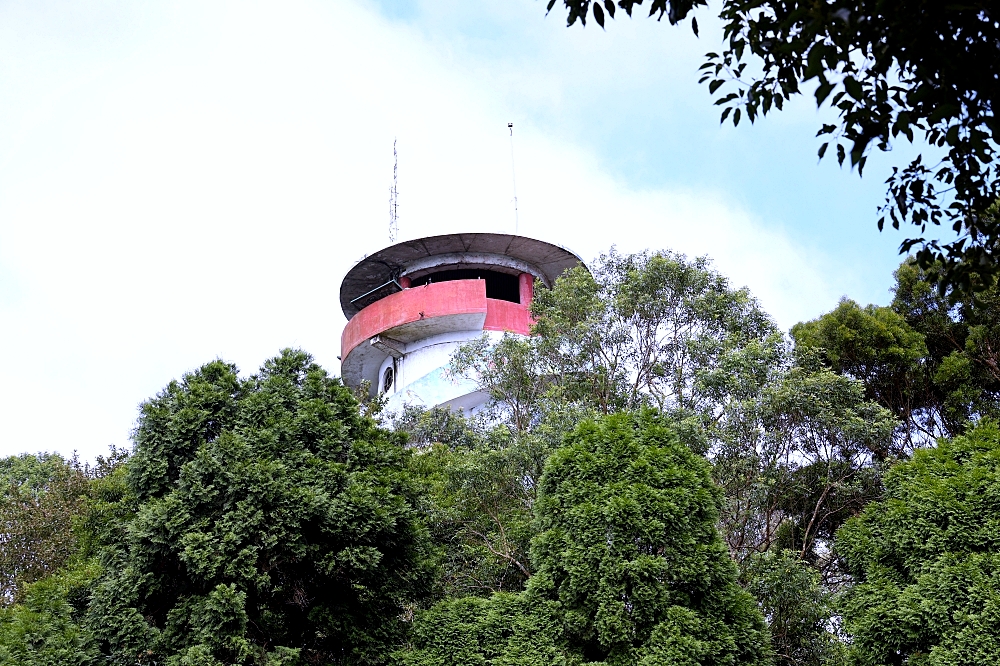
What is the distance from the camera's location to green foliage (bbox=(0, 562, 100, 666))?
Answer: 9.78m

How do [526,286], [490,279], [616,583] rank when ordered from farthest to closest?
1. [490,279]
2. [526,286]
3. [616,583]

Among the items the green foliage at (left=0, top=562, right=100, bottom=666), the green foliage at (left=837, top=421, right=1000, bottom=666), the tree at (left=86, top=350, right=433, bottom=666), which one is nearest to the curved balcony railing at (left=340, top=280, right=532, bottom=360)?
the tree at (left=86, top=350, right=433, bottom=666)

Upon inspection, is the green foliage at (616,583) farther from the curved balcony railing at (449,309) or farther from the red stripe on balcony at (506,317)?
the red stripe on balcony at (506,317)

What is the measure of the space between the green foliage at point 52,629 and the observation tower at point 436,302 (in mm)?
13042

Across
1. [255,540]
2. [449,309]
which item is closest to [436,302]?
[449,309]

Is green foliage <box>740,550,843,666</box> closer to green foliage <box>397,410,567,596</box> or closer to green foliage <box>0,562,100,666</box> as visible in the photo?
green foliage <box>397,410,567,596</box>

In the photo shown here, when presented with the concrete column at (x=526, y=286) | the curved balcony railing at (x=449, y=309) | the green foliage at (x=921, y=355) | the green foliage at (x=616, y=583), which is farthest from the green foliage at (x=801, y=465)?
the concrete column at (x=526, y=286)

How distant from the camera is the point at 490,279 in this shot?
1047 inches

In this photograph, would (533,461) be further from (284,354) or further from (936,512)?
(936,512)

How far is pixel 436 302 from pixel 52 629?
15107 mm

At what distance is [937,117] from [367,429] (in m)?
8.98

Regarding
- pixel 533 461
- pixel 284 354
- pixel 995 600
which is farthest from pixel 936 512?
pixel 284 354

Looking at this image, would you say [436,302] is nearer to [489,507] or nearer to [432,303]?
[432,303]

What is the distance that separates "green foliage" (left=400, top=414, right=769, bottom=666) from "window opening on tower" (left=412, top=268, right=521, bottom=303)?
14992 millimetres
